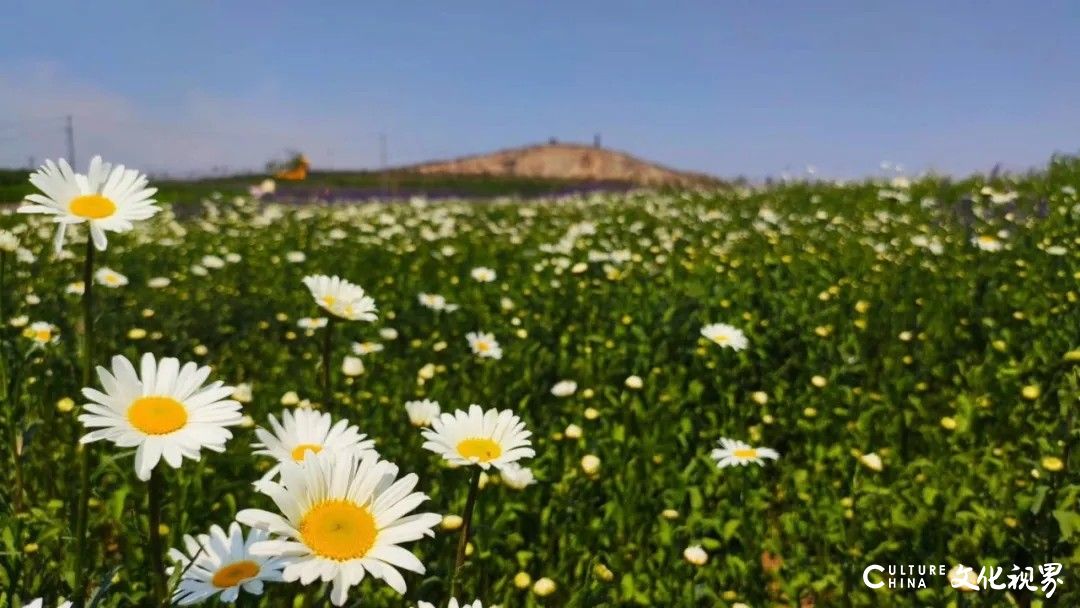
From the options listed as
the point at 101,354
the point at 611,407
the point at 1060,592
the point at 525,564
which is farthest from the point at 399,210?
the point at 1060,592

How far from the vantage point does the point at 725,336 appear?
378 cm

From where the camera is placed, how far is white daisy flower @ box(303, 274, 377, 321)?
2.23 meters

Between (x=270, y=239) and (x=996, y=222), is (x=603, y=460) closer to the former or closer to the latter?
(x=996, y=222)

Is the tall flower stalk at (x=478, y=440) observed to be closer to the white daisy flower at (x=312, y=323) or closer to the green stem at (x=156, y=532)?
the green stem at (x=156, y=532)

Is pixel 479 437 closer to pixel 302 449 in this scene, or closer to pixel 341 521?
pixel 302 449

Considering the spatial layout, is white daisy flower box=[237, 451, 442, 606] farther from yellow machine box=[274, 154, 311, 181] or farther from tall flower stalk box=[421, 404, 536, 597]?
yellow machine box=[274, 154, 311, 181]

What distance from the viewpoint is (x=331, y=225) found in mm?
9180

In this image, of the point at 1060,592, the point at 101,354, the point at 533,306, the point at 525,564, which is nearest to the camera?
the point at 1060,592

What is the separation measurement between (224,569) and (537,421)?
225 centimetres

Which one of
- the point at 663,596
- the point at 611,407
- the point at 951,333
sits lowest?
the point at 663,596

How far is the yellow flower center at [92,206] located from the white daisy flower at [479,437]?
0.75 meters

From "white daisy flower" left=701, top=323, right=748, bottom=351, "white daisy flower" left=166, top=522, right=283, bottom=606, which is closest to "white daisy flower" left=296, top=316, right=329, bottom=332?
"white daisy flower" left=166, top=522, right=283, bottom=606

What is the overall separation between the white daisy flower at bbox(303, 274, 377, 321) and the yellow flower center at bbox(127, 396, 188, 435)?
2.70ft

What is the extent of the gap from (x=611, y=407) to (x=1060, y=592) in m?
1.78
